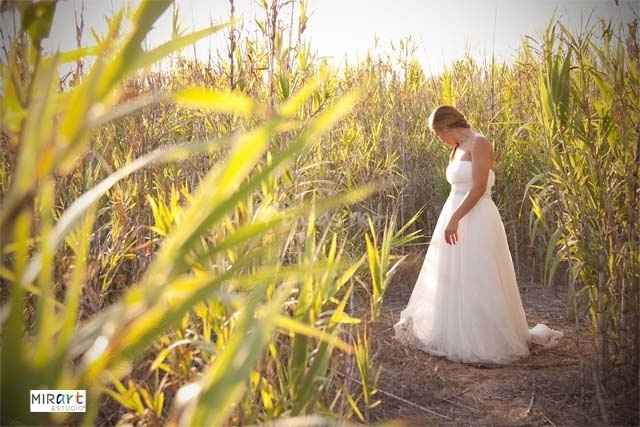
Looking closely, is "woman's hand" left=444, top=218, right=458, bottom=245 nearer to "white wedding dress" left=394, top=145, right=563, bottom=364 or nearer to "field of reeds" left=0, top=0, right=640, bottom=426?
"white wedding dress" left=394, top=145, right=563, bottom=364

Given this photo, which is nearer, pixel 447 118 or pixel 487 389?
pixel 487 389

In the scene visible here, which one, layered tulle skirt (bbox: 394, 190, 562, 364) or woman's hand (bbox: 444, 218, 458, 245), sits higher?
woman's hand (bbox: 444, 218, 458, 245)

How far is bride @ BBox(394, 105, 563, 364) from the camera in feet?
9.73

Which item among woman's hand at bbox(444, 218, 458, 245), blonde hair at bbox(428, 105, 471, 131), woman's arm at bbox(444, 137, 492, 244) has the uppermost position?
blonde hair at bbox(428, 105, 471, 131)

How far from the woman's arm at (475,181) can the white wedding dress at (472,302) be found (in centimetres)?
10

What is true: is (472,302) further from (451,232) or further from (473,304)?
(451,232)

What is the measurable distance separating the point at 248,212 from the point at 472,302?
2015 mm

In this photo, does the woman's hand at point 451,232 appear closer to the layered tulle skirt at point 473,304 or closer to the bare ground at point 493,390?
the layered tulle skirt at point 473,304

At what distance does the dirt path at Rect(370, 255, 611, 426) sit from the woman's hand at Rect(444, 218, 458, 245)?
2.08 feet

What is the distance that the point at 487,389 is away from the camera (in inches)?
101

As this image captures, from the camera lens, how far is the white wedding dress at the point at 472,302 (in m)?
2.96

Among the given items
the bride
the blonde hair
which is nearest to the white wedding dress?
the bride

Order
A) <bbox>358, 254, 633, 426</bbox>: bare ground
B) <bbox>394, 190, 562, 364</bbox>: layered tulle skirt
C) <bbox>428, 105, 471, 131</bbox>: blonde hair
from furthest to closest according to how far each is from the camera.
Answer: <bbox>428, 105, 471, 131</bbox>: blonde hair, <bbox>394, 190, 562, 364</bbox>: layered tulle skirt, <bbox>358, 254, 633, 426</bbox>: bare ground

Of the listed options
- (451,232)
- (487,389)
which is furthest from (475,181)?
(487,389)
